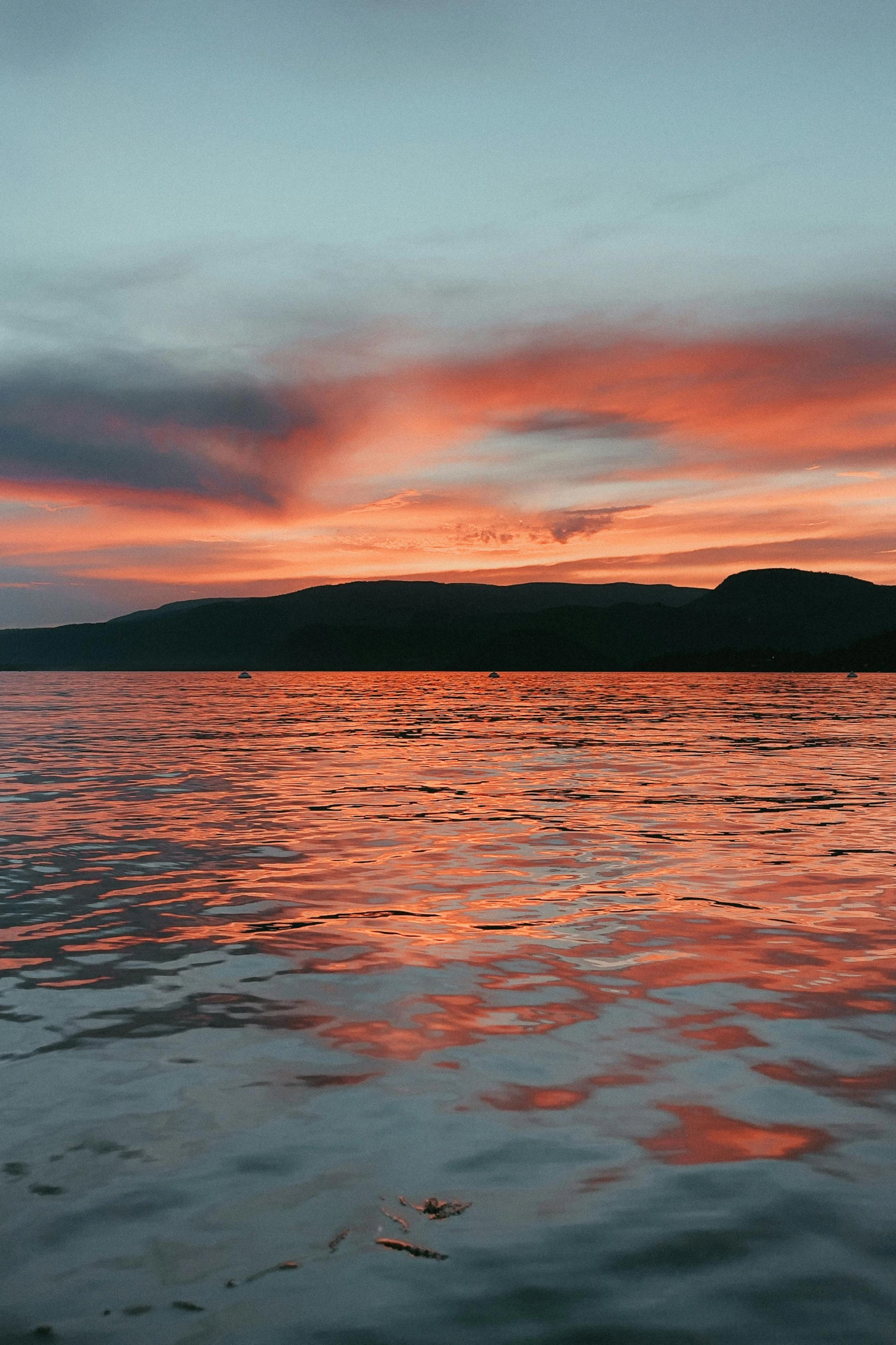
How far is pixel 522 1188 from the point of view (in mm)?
5633

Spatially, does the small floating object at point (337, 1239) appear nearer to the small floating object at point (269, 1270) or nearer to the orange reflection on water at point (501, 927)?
the small floating object at point (269, 1270)

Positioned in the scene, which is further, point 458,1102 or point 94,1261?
point 458,1102

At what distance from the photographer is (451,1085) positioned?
23.5 ft

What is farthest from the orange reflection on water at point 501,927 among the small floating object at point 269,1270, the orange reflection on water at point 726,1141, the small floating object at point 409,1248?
the small floating object at point 269,1270

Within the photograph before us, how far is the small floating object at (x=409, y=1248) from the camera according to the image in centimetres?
498

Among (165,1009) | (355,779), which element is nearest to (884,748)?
(355,779)

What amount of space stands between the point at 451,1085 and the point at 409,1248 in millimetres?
2129

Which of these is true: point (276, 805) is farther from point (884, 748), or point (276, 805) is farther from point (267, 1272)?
point (884, 748)

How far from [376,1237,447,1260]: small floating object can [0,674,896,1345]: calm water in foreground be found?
50 mm

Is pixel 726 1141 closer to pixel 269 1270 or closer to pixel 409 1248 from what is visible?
pixel 409 1248

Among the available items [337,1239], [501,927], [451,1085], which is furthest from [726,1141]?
[501,927]

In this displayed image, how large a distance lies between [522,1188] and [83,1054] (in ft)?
12.3

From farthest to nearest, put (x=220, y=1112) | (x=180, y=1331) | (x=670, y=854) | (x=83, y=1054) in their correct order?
(x=670, y=854), (x=83, y=1054), (x=220, y=1112), (x=180, y=1331)

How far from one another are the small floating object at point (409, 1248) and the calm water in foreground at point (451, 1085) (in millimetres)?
50
